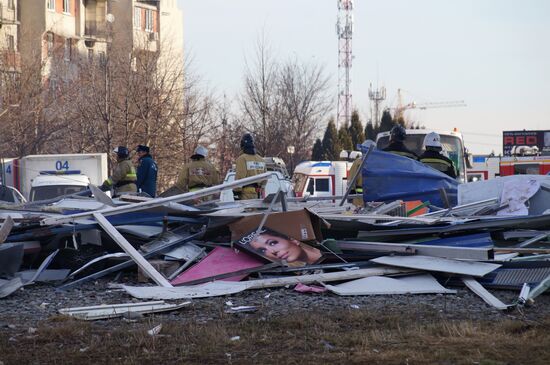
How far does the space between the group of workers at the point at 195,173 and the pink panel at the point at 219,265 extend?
4.09 meters

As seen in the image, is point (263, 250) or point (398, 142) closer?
point (263, 250)

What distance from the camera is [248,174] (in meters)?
14.6

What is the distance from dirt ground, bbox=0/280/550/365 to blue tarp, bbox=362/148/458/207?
4792 millimetres

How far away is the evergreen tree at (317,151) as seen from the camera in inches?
2124

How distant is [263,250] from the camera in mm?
9961

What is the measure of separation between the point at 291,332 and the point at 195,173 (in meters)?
8.07

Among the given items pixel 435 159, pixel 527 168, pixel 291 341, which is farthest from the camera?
pixel 527 168

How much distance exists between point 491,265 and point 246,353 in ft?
12.5

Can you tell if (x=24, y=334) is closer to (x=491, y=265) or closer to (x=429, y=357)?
(x=429, y=357)

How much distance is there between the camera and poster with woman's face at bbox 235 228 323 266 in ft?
32.6

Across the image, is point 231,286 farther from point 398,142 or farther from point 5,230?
point 398,142

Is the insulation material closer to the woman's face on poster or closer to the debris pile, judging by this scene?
the debris pile

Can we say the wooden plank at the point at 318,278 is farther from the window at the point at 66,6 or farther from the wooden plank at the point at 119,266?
the window at the point at 66,6

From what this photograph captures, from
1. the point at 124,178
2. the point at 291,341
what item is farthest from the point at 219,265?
the point at 124,178
